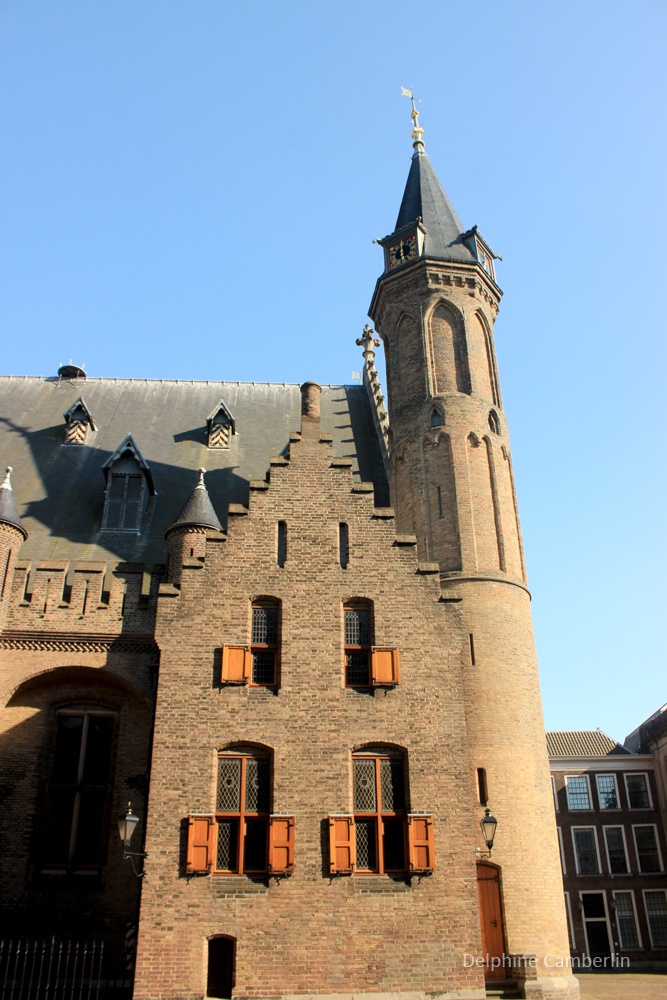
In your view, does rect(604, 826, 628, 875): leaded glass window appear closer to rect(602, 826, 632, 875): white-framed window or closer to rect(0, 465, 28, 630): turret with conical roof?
rect(602, 826, 632, 875): white-framed window

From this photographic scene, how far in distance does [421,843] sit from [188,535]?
28.2 ft

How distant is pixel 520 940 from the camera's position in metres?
17.0

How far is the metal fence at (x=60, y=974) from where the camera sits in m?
14.5

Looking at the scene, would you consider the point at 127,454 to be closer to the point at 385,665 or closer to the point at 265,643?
the point at 265,643

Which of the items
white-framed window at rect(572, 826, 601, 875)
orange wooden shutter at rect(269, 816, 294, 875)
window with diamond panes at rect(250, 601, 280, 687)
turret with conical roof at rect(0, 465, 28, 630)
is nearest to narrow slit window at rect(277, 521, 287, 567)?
window with diamond panes at rect(250, 601, 280, 687)

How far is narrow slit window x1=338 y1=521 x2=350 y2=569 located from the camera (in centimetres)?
1778

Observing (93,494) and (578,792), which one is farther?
(578,792)

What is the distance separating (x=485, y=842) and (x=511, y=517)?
8715 mm

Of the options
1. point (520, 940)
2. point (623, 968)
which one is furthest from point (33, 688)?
point (623, 968)

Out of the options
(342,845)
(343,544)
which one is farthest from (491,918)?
(343,544)

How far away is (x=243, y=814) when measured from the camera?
15305mm

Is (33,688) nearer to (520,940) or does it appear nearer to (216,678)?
(216,678)

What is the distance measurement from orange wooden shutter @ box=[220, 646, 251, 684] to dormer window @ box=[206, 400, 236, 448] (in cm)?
1026

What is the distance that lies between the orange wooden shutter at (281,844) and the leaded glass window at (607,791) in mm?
37889
